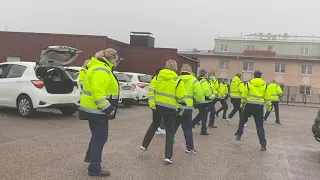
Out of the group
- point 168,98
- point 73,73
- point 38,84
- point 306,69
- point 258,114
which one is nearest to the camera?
point 168,98

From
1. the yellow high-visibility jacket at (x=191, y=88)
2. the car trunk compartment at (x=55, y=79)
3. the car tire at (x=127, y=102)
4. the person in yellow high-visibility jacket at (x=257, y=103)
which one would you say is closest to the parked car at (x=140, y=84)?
the car tire at (x=127, y=102)

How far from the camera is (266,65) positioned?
56.7m

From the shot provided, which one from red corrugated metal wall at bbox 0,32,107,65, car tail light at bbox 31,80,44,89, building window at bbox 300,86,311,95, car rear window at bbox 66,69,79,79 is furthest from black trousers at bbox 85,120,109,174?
building window at bbox 300,86,311,95

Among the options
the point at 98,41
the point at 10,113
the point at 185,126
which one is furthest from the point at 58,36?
the point at 185,126

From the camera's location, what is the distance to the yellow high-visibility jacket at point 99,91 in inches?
220

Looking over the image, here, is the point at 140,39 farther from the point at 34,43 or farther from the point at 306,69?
the point at 306,69

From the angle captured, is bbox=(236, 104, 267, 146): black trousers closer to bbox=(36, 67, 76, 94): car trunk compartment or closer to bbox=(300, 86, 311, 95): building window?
bbox=(36, 67, 76, 94): car trunk compartment

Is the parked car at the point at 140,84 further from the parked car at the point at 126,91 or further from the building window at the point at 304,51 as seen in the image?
the building window at the point at 304,51

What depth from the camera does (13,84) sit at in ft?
39.0

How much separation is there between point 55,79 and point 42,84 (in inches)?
15.0

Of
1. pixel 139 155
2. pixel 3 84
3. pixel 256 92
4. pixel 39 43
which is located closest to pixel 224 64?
pixel 39 43

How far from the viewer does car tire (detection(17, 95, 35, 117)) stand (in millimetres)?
11727

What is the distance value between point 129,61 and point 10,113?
17512 millimetres

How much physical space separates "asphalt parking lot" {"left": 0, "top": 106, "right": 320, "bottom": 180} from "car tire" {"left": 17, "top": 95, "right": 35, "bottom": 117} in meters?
0.29
